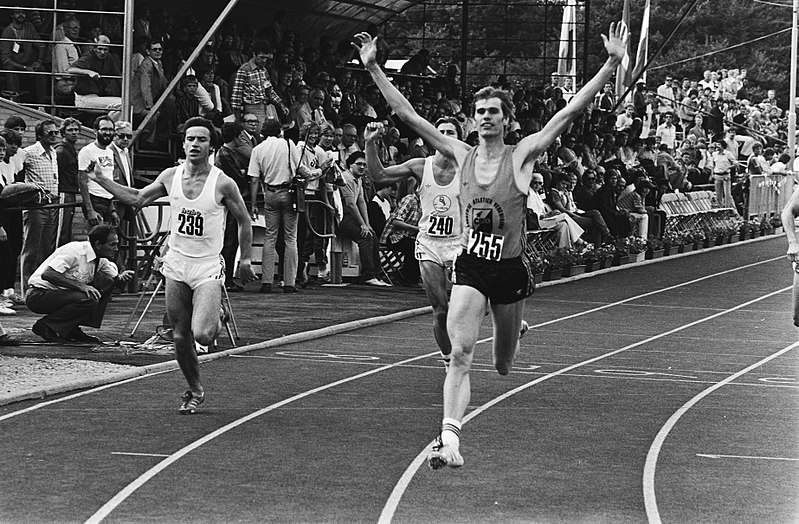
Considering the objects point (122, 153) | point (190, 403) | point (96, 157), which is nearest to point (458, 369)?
point (190, 403)

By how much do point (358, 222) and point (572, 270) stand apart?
190 inches

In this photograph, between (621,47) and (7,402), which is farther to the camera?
(7,402)

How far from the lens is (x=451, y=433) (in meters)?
7.79

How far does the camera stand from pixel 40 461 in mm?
8695

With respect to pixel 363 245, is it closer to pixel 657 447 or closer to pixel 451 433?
pixel 657 447

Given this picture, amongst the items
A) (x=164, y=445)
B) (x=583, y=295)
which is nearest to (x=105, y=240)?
(x=164, y=445)

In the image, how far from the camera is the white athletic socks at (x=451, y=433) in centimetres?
771

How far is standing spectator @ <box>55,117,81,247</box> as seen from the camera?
666 inches

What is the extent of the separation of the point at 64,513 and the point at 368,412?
3612 millimetres

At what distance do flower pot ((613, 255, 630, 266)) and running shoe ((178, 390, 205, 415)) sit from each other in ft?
52.9

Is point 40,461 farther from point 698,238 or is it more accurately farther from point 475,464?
point 698,238

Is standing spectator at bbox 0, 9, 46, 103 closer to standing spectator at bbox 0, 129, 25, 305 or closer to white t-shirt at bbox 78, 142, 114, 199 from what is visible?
white t-shirt at bbox 78, 142, 114, 199

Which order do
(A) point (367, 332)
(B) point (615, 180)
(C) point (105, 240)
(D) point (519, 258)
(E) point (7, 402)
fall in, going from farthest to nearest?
1. (B) point (615, 180)
2. (A) point (367, 332)
3. (C) point (105, 240)
4. (E) point (7, 402)
5. (D) point (519, 258)

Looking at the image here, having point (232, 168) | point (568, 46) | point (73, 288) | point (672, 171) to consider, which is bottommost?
point (73, 288)
